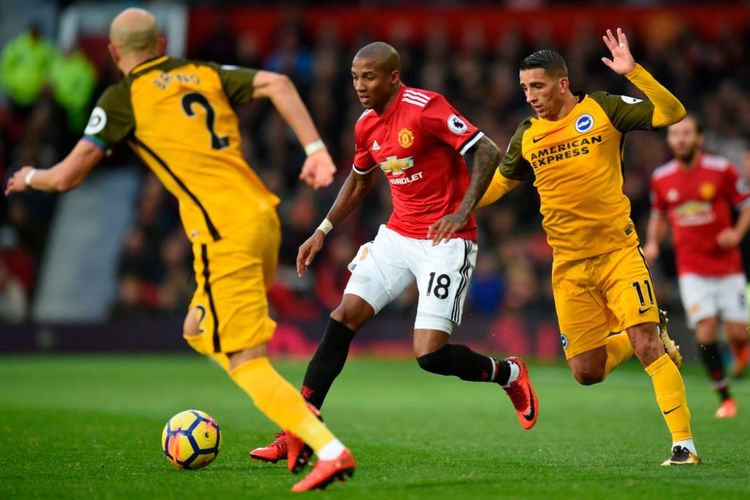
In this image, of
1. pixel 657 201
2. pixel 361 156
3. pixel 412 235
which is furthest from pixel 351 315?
pixel 657 201

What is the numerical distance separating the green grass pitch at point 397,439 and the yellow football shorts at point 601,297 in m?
0.86

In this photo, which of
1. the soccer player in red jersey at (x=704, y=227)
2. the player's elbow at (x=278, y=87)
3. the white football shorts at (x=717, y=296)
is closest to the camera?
the player's elbow at (x=278, y=87)

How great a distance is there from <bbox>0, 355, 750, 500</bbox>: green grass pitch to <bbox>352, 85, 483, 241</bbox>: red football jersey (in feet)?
5.57

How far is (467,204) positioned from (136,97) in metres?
2.26

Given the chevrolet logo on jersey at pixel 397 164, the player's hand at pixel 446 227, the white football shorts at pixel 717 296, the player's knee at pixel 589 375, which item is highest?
the chevrolet logo on jersey at pixel 397 164

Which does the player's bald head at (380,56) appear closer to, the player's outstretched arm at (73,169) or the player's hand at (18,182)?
the player's outstretched arm at (73,169)

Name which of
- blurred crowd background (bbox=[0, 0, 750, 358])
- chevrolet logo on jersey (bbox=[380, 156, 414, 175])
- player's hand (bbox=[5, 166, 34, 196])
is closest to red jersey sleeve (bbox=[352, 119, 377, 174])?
chevrolet logo on jersey (bbox=[380, 156, 414, 175])

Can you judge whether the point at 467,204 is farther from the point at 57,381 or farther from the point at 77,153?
the point at 57,381

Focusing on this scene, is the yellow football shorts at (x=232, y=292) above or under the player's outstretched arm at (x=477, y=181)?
under

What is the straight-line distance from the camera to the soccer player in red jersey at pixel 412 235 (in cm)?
803

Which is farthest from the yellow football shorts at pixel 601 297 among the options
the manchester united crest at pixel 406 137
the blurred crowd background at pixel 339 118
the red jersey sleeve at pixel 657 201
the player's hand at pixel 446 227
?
the blurred crowd background at pixel 339 118

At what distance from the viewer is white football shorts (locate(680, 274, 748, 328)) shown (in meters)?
12.4

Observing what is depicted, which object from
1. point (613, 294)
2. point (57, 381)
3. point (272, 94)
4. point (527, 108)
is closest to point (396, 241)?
point (613, 294)

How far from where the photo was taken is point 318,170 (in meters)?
6.43
